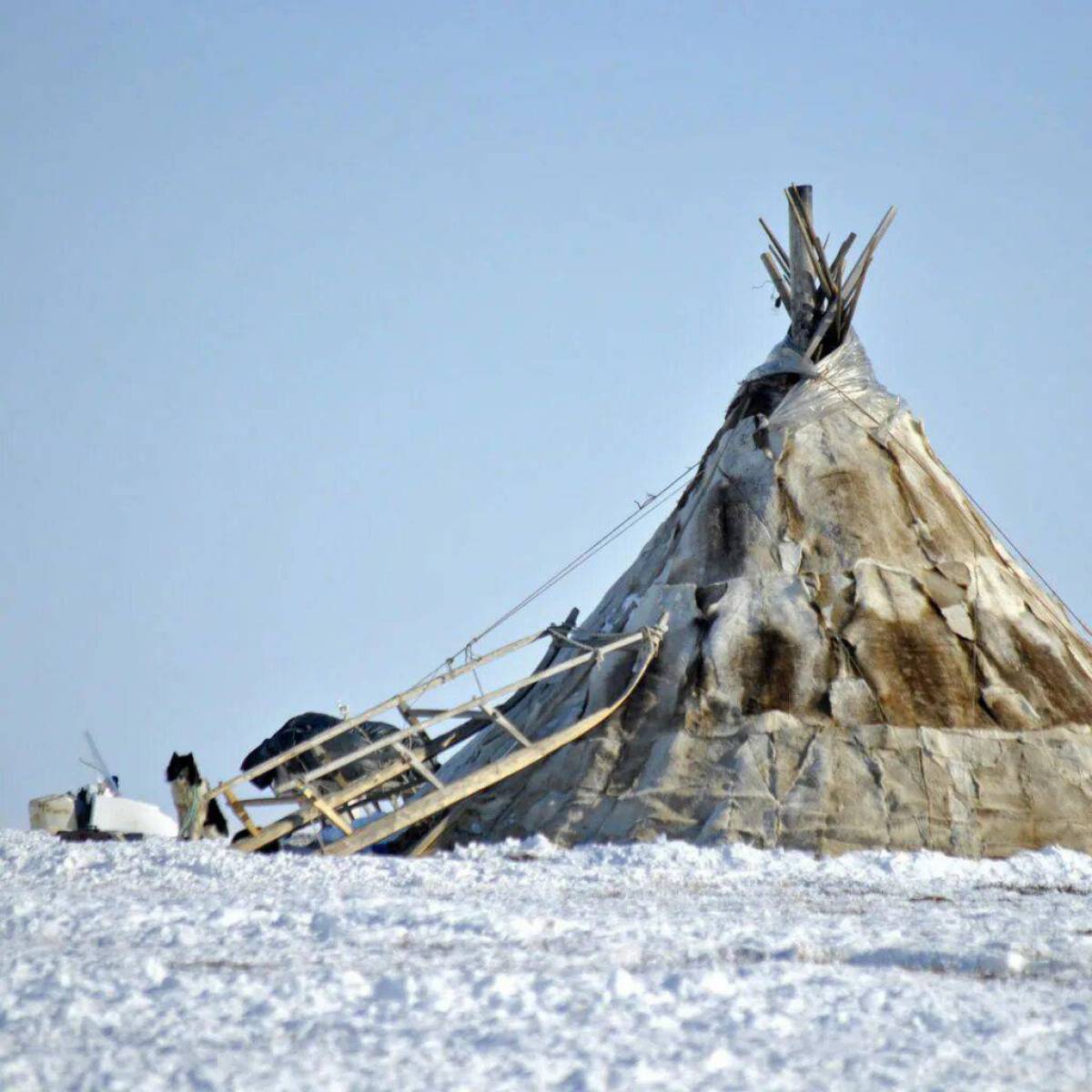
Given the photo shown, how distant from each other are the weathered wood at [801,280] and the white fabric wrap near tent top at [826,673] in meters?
0.41

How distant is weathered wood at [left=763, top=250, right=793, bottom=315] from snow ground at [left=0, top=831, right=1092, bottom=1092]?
7.89m

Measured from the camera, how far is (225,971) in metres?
6.81

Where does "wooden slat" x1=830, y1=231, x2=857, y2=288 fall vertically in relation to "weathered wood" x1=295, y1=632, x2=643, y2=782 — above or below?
above

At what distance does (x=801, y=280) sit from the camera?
16719 millimetres

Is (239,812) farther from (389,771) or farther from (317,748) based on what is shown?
(317,748)

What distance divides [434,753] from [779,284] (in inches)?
258

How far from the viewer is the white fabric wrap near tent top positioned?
12.8 m

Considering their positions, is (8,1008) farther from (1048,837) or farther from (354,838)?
(1048,837)

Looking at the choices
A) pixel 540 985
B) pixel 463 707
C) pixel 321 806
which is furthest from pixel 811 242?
pixel 540 985

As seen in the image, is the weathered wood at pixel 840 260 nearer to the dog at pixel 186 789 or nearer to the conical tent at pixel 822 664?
the conical tent at pixel 822 664

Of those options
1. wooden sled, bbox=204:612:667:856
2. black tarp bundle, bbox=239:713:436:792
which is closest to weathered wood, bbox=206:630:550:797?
wooden sled, bbox=204:612:667:856

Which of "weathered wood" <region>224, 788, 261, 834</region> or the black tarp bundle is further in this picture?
the black tarp bundle

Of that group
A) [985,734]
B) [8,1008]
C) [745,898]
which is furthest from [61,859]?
[985,734]

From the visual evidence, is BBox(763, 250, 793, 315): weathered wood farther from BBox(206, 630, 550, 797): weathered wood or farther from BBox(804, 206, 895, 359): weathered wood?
BBox(206, 630, 550, 797): weathered wood
